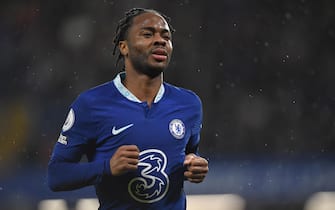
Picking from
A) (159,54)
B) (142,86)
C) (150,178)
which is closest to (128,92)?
(142,86)

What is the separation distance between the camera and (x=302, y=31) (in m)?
5.52

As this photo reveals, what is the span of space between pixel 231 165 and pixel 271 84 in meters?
0.78

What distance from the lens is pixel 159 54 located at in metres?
2.05

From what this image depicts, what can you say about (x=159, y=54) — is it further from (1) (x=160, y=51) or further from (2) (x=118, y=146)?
(2) (x=118, y=146)

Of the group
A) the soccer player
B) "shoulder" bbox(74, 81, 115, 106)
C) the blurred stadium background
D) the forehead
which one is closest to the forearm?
the soccer player

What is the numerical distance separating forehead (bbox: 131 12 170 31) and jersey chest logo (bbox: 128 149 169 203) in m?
0.38

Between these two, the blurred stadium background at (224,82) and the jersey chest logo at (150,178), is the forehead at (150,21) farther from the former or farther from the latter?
the blurred stadium background at (224,82)

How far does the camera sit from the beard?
6.77ft

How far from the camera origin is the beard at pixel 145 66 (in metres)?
2.06

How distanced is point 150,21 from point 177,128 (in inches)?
13.0

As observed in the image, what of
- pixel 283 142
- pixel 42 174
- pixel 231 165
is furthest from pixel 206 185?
pixel 42 174

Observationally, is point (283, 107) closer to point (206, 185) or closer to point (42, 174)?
point (206, 185)

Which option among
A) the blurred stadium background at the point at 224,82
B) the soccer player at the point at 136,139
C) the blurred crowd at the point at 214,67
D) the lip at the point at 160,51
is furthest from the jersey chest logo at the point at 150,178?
the blurred crowd at the point at 214,67

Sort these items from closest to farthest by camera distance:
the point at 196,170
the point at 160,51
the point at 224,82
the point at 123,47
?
the point at 196,170 < the point at 160,51 < the point at 123,47 < the point at 224,82
